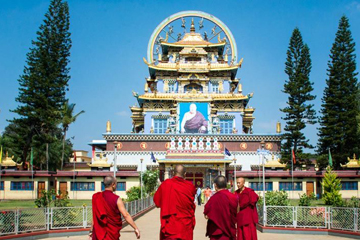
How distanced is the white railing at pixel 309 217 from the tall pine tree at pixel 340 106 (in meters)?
21.5

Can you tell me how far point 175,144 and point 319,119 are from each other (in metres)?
13.3

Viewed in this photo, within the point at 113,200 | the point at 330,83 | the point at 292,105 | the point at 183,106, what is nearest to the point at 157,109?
the point at 183,106

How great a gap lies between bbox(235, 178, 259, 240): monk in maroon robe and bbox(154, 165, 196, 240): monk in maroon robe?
7.20 ft

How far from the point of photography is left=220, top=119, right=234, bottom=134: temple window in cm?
4728

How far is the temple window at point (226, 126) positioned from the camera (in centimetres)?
4728

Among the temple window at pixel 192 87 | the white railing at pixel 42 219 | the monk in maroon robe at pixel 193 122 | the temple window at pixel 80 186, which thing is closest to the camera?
the white railing at pixel 42 219

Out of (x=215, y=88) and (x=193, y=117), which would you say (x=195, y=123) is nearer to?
(x=193, y=117)

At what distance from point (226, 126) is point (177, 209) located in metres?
40.2

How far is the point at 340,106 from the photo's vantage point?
122 feet

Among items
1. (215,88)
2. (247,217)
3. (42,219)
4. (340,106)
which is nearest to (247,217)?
(247,217)

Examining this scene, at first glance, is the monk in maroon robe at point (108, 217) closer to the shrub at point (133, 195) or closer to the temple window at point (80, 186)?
the shrub at point (133, 195)

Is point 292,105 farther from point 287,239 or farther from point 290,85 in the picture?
point 287,239

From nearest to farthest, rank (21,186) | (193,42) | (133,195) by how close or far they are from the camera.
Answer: (133,195), (21,186), (193,42)

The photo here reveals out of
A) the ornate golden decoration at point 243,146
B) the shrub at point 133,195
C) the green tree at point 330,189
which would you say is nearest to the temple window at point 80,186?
the shrub at point 133,195
